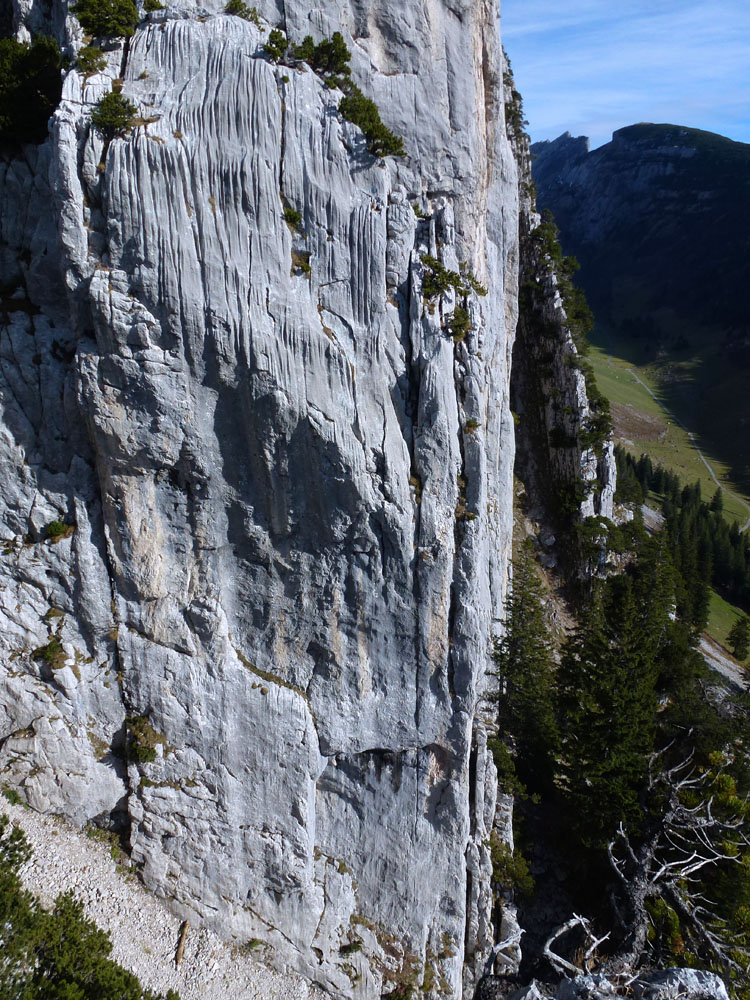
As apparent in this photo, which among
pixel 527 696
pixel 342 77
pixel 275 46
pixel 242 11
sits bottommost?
pixel 527 696

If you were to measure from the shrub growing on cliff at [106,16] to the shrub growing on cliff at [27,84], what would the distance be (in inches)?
74.3

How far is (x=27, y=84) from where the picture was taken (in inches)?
846

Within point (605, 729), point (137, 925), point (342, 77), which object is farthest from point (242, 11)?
point (605, 729)

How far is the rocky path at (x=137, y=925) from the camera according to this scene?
22.8 m

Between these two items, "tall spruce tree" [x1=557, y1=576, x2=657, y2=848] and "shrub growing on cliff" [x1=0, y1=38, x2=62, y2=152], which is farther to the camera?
"tall spruce tree" [x1=557, y1=576, x2=657, y2=848]

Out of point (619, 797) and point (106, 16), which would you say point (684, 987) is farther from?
point (106, 16)

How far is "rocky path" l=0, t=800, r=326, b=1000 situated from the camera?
22.8m

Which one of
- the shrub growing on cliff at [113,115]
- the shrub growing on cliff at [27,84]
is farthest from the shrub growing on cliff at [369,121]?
the shrub growing on cliff at [27,84]

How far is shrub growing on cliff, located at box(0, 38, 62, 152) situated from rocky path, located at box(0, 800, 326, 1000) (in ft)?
88.0

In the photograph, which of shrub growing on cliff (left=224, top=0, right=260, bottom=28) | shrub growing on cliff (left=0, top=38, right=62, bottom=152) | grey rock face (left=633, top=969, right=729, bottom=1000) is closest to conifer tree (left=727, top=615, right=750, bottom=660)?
grey rock face (left=633, top=969, right=729, bottom=1000)

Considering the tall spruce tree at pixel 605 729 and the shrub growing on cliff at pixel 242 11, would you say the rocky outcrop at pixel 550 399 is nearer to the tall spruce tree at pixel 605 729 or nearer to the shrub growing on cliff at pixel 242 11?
the tall spruce tree at pixel 605 729

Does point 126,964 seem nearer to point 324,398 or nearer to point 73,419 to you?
point 73,419

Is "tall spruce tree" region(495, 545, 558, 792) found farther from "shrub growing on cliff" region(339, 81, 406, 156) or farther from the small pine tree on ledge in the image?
the small pine tree on ledge

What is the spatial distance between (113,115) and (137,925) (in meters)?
30.4
